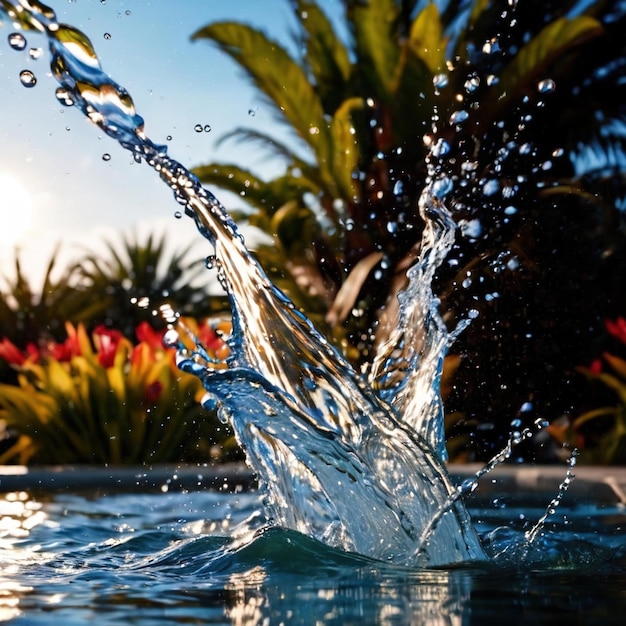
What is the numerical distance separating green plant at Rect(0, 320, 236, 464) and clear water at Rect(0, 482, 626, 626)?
2617 mm

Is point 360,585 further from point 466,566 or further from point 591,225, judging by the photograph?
point 591,225

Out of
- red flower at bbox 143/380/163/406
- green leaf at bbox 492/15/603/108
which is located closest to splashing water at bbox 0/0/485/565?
red flower at bbox 143/380/163/406

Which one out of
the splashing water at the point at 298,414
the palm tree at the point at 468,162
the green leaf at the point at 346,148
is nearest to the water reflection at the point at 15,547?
the splashing water at the point at 298,414

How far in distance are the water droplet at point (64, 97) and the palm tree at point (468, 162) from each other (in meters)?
2.85

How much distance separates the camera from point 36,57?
229 cm

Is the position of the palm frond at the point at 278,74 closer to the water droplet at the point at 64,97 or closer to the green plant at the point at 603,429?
the green plant at the point at 603,429

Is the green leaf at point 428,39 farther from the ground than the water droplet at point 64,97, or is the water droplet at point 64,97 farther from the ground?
the green leaf at point 428,39

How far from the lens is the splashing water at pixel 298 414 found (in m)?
2.08

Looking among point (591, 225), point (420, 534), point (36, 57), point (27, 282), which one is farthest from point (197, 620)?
point (27, 282)

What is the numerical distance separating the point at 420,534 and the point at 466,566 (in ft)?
0.65

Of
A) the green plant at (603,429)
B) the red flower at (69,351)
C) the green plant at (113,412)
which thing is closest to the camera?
the green plant at (113,412)

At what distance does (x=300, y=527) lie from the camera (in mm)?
2410

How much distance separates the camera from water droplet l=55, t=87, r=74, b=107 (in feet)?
7.82

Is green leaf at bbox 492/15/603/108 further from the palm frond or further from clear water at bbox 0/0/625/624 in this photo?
clear water at bbox 0/0/625/624
